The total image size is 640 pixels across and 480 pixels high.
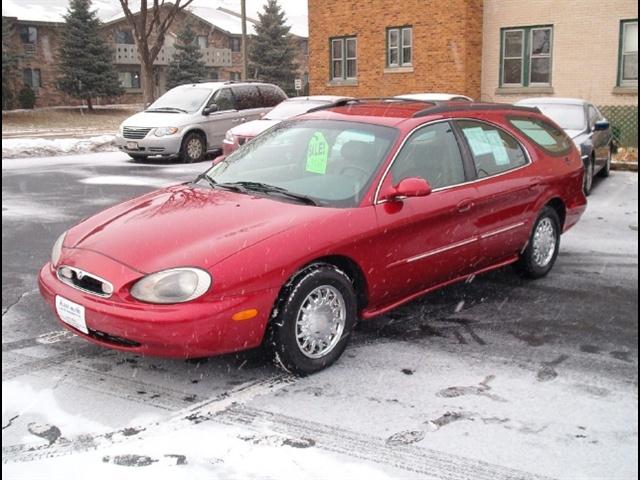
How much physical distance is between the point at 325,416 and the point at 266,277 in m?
0.79

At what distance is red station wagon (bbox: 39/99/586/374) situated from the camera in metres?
3.91

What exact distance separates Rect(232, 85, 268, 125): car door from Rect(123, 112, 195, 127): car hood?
4.89 ft

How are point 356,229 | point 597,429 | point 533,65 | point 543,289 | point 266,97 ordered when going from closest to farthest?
point 597,429, point 356,229, point 543,289, point 266,97, point 533,65

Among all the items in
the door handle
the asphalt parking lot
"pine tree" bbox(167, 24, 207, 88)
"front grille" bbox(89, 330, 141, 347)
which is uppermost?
"pine tree" bbox(167, 24, 207, 88)

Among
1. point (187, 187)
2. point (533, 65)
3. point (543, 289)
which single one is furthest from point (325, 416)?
point (533, 65)

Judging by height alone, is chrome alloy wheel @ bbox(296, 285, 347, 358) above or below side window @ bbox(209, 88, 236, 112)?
below

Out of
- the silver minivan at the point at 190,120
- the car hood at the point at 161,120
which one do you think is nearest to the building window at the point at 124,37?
the silver minivan at the point at 190,120

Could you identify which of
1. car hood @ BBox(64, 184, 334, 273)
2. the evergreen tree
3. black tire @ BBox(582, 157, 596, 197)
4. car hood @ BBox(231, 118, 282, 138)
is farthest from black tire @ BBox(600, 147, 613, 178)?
the evergreen tree

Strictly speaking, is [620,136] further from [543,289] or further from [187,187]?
[187,187]

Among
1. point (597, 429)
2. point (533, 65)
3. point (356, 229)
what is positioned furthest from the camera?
point (533, 65)

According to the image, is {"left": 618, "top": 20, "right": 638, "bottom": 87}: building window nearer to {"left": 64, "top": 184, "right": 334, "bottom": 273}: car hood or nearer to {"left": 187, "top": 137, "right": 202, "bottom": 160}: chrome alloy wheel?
{"left": 187, "top": 137, "right": 202, "bottom": 160}: chrome alloy wheel

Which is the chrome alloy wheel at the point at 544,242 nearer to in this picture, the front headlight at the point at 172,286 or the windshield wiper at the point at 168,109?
the front headlight at the point at 172,286

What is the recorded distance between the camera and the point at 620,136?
19.2 metres

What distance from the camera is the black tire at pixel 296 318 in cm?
409
